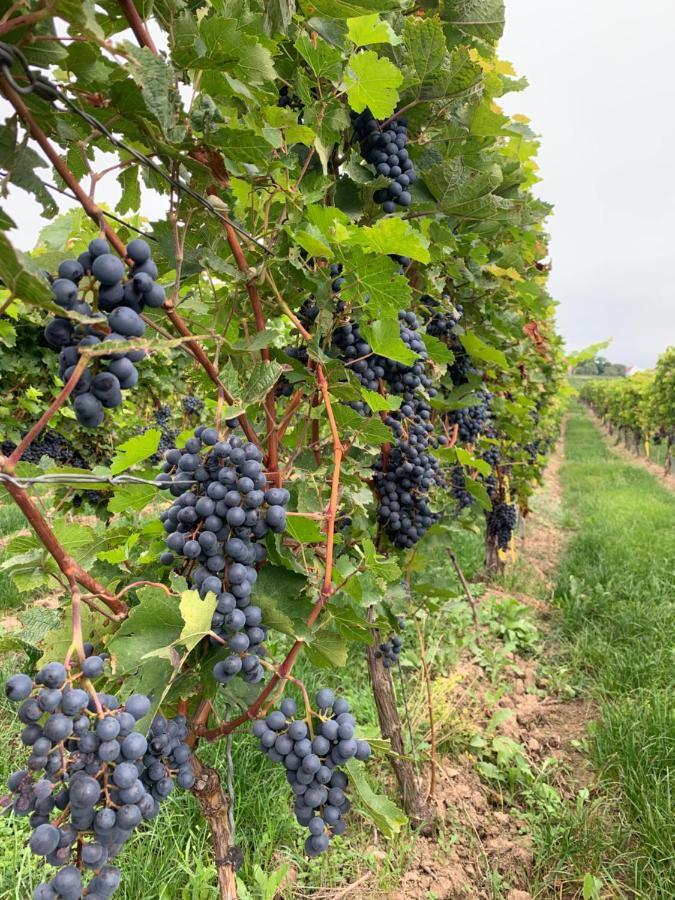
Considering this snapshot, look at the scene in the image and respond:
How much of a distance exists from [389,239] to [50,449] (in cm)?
591

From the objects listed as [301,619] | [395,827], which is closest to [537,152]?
[301,619]

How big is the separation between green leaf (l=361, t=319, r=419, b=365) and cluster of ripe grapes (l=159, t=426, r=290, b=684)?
0.49m

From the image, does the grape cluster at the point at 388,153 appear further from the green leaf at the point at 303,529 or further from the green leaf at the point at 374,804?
the green leaf at the point at 374,804

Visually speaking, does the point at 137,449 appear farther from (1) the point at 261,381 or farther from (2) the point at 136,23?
(2) the point at 136,23

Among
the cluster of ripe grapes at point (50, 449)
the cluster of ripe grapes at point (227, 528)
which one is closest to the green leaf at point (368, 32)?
the cluster of ripe grapes at point (227, 528)

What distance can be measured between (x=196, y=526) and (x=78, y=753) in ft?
1.34

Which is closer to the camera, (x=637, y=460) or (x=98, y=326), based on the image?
(x=98, y=326)

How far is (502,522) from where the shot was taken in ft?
18.7

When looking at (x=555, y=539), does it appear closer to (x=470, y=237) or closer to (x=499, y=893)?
(x=499, y=893)

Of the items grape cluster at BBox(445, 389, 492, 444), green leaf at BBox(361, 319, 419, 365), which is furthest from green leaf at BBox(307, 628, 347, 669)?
grape cluster at BBox(445, 389, 492, 444)

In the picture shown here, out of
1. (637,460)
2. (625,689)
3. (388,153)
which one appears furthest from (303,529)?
(637,460)

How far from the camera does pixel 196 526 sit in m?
1.07

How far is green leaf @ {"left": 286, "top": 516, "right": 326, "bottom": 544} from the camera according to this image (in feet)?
3.96

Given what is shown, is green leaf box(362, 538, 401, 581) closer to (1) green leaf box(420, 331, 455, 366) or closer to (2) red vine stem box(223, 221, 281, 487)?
(2) red vine stem box(223, 221, 281, 487)
